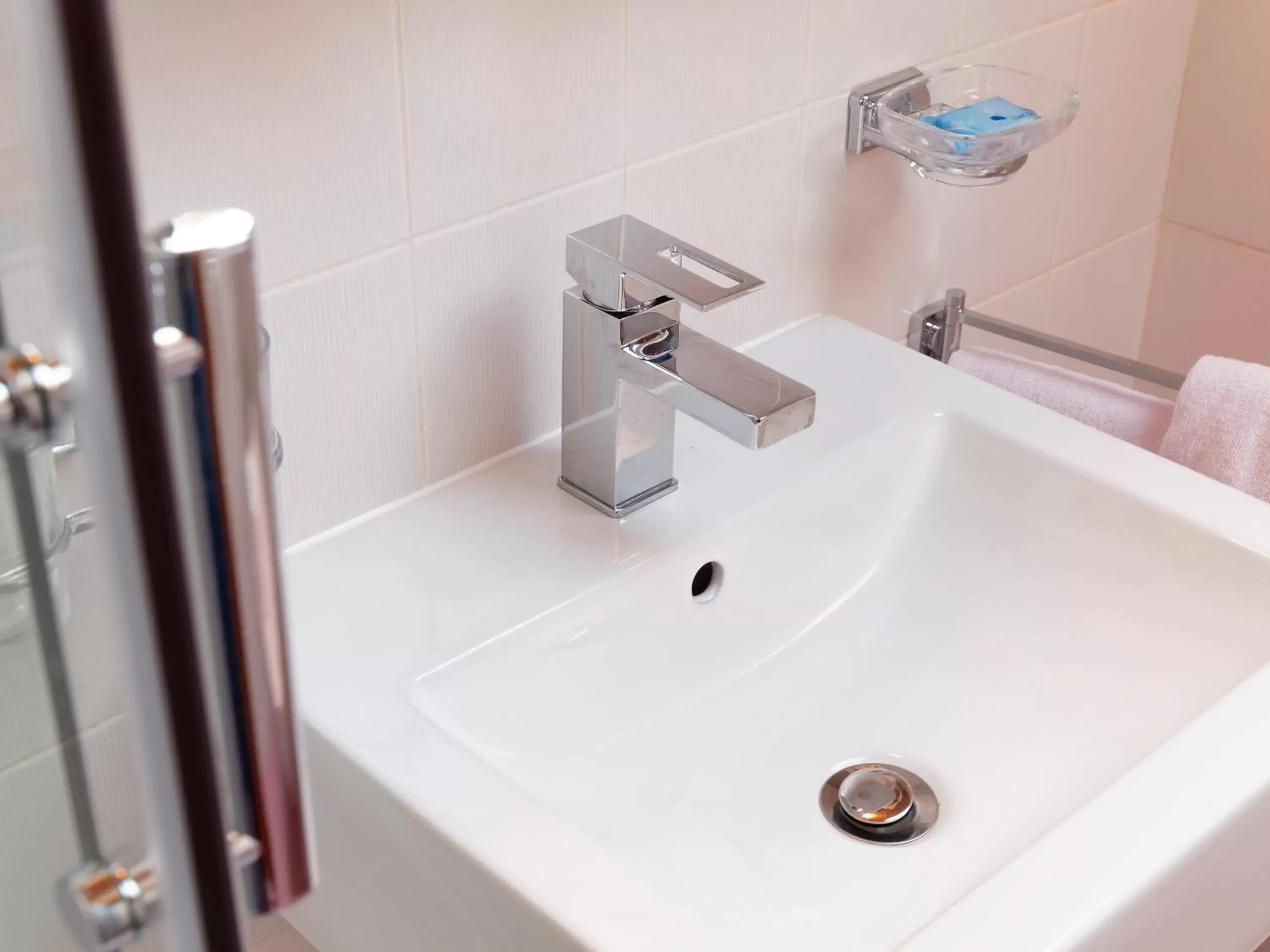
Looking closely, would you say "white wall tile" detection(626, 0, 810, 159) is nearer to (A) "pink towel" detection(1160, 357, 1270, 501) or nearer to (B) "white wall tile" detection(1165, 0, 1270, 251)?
(A) "pink towel" detection(1160, 357, 1270, 501)

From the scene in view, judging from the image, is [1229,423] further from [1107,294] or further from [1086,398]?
[1107,294]

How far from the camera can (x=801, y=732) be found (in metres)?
0.87

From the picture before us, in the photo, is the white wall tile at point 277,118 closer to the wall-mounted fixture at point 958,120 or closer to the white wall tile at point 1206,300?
the wall-mounted fixture at point 958,120

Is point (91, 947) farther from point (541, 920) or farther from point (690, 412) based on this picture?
point (690, 412)

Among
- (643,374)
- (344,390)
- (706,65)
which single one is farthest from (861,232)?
(344,390)

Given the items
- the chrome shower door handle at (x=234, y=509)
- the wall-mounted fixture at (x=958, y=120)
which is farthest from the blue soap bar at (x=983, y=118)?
the chrome shower door handle at (x=234, y=509)

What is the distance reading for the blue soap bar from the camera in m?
1.04

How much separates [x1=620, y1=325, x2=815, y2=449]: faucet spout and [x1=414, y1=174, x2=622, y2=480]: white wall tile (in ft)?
0.33

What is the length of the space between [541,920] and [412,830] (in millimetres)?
90

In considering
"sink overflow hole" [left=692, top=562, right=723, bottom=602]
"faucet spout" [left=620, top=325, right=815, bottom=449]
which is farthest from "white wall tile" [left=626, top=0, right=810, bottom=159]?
"sink overflow hole" [left=692, top=562, right=723, bottom=602]

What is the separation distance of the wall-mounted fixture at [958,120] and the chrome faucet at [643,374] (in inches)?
10.4

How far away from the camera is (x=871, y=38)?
41.4 inches


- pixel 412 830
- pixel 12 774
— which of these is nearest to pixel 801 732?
pixel 412 830

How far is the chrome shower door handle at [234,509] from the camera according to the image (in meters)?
0.28
